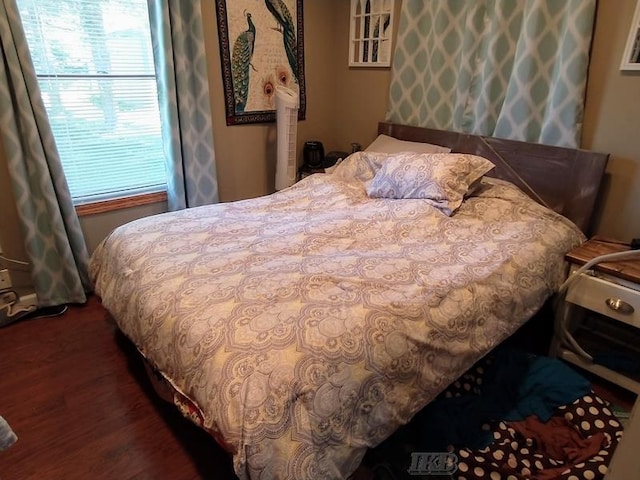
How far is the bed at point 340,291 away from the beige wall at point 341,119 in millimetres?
135

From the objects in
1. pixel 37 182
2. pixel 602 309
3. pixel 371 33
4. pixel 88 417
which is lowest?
pixel 88 417

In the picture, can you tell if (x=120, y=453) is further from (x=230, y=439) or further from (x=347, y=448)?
(x=347, y=448)

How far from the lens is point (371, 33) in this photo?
2.98 meters

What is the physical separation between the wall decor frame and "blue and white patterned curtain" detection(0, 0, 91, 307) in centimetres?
289

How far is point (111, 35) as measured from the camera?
2398 mm

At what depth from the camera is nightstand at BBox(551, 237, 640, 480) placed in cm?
164

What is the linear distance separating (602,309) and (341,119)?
243 cm

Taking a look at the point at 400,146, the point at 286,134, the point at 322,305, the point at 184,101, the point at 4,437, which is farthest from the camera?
the point at 286,134

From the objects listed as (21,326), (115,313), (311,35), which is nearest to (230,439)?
(115,313)

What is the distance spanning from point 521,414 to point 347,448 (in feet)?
2.91

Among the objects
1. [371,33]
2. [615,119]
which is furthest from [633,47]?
[371,33]

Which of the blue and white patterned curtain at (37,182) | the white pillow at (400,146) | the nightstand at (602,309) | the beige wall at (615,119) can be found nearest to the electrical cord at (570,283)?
the nightstand at (602,309)

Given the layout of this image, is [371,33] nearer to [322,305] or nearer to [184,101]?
[184,101]

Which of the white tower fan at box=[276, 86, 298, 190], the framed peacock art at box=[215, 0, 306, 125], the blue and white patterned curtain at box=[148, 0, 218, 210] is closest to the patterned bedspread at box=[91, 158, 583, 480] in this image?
the blue and white patterned curtain at box=[148, 0, 218, 210]
